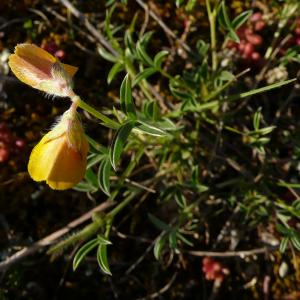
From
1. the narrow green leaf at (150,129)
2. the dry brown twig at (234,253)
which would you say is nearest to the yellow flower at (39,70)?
the narrow green leaf at (150,129)

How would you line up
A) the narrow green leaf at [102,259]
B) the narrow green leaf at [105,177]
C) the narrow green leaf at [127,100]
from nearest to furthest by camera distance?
the narrow green leaf at [127,100], the narrow green leaf at [105,177], the narrow green leaf at [102,259]

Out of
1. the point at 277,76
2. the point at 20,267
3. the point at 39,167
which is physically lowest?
the point at 277,76

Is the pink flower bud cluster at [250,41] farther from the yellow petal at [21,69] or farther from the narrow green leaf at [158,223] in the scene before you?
the yellow petal at [21,69]

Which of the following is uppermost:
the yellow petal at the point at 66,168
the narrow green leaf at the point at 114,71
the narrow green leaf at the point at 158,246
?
the yellow petal at the point at 66,168

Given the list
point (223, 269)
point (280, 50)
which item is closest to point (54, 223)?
point (223, 269)

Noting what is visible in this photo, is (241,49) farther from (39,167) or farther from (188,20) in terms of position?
Result: (39,167)

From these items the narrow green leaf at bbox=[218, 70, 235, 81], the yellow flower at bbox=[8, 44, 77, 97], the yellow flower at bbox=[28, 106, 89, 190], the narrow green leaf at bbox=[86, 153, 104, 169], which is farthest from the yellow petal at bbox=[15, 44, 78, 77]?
→ the narrow green leaf at bbox=[218, 70, 235, 81]

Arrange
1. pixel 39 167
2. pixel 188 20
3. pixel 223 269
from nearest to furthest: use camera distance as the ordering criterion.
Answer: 1. pixel 39 167
2. pixel 223 269
3. pixel 188 20
